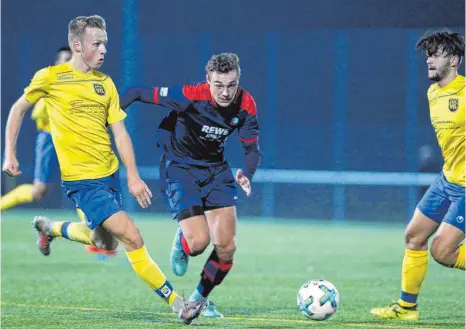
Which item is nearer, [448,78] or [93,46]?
[93,46]

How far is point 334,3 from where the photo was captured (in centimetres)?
1558

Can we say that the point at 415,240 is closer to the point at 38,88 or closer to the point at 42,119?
the point at 38,88

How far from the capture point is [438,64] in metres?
6.79

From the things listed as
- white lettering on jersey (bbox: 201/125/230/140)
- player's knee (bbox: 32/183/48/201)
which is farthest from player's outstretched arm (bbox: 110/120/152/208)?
player's knee (bbox: 32/183/48/201)

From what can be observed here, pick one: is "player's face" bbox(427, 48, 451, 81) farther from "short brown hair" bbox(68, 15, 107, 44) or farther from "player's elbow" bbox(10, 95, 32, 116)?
"player's elbow" bbox(10, 95, 32, 116)

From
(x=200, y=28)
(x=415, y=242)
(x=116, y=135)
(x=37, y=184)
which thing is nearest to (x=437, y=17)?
(x=200, y=28)

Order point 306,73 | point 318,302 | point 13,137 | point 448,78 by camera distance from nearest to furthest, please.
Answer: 1. point 13,137
2. point 318,302
3. point 448,78
4. point 306,73

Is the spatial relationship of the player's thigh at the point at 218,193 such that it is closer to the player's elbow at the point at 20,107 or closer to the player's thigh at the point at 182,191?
the player's thigh at the point at 182,191

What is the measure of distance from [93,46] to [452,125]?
225 cm

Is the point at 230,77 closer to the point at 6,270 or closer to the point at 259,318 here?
the point at 259,318

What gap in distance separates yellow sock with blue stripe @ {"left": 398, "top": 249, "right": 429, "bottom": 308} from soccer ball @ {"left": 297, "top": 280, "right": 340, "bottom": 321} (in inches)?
25.7

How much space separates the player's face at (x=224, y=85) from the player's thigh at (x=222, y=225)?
2.49 feet

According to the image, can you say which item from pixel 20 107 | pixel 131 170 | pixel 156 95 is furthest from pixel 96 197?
pixel 156 95

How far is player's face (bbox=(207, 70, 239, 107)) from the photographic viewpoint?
684cm
